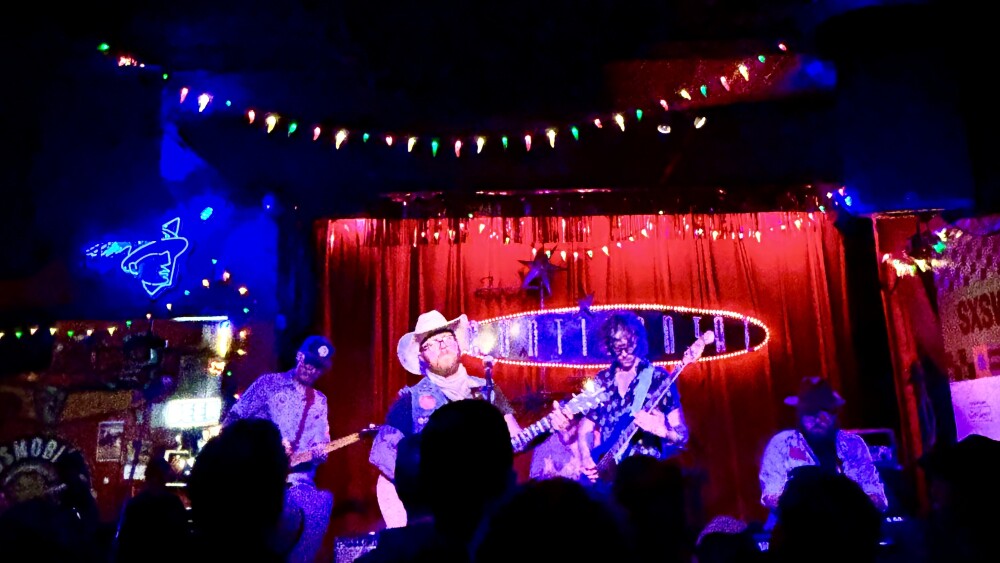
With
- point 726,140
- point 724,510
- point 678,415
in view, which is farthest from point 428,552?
point 724,510

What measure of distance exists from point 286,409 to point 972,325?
524 centimetres

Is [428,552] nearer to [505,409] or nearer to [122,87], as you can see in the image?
[505,409]

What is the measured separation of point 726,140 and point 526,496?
5.75 metres

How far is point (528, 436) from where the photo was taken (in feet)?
18.2

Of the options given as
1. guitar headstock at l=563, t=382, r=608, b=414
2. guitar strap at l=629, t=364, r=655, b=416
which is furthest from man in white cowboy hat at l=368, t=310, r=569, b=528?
guitar strap at l=629, t=364, r=655, b=416

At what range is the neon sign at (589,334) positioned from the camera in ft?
23.6

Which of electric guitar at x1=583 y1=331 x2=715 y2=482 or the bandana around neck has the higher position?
the bandana around neck

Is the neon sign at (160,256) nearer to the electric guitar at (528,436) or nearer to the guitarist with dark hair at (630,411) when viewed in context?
the electric guitar at (528,436)

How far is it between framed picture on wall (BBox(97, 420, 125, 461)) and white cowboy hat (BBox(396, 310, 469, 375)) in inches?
111

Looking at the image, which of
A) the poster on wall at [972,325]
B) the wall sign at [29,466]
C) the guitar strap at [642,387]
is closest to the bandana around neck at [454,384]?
the guitar strap at [642,387]

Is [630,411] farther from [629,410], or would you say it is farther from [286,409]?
[286,409]

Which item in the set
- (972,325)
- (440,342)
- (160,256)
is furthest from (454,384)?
(972,325)

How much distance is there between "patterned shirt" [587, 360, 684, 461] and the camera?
5.30m

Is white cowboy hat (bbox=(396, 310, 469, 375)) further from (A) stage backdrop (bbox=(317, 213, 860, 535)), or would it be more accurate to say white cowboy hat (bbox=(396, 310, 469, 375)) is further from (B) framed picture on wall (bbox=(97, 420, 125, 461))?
(B) framed picture on wall (bbox=(97, 420, 125, 461))
